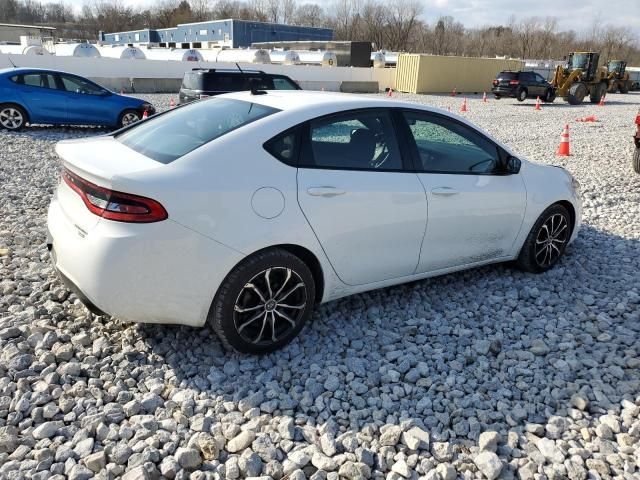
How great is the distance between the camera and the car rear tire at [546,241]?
4719 millimetres

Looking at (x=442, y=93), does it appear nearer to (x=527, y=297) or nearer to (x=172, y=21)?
(x=527, y=297)

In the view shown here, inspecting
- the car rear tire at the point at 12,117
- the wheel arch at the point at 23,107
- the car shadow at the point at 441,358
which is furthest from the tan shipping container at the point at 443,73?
the car shadow at the point at 441,358

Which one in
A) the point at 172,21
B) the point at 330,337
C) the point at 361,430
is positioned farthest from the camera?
the point at 172,21

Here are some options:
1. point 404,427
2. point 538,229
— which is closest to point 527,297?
point 538,229

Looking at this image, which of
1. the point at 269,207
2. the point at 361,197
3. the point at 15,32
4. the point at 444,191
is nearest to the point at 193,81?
the point at 444,191

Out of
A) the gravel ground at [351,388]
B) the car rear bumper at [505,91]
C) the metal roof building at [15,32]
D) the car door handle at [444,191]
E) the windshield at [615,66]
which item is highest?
the metal roof building at [15,32]

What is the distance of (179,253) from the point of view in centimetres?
292

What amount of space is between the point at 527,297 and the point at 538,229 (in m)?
0.64

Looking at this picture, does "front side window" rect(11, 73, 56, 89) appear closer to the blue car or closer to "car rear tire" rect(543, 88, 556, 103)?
the blue car

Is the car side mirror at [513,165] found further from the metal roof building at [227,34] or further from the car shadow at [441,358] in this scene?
the metal roof building at [227,34]

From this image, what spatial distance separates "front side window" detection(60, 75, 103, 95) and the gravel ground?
28.2ft

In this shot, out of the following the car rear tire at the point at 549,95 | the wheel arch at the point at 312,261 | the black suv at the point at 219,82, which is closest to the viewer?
the wheel arch at the point at 312,261

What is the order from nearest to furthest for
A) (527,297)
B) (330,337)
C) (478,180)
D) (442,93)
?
1. (330,337)
2. (478,180)
3. (527,297)
4. (442,93)

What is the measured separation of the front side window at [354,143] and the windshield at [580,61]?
29704mm
